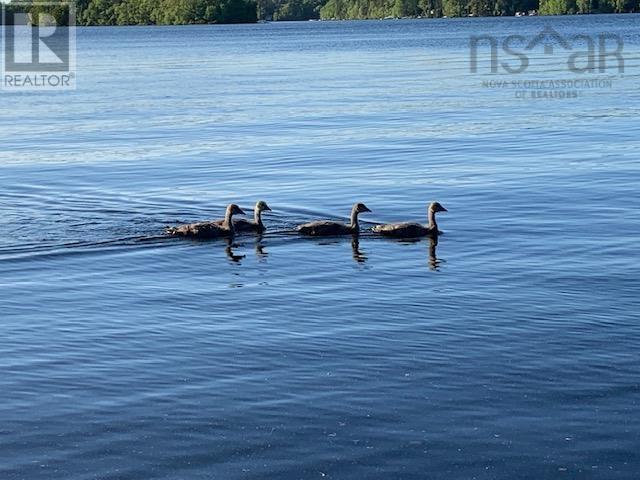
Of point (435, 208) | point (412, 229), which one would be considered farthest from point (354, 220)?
point (435, 208)

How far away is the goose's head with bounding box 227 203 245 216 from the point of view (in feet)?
86.0

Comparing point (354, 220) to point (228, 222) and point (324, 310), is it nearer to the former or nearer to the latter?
point (228, 222)

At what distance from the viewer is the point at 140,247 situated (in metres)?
25.1

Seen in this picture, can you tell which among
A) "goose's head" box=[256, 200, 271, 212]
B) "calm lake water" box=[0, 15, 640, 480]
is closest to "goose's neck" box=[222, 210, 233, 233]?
"calm lake water" box=[0, 15, 640, 480]

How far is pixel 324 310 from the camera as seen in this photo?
20188 millimetres

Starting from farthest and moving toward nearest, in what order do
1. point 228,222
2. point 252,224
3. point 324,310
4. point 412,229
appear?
1. point 252,224
2. point 228,222
3. point 412,229
4. point 324,310

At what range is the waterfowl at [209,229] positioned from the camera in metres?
25.8

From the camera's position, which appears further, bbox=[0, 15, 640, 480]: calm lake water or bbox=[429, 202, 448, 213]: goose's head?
bbox=[429, 202, 448, 213]: goose's head

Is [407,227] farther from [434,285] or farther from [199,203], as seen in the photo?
[199,203]

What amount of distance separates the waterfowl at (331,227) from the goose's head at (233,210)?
1.46 m

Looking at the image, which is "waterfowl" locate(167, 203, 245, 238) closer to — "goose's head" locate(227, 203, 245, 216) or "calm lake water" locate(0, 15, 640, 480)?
"goose's head" locate(227, 203, 245, 216)

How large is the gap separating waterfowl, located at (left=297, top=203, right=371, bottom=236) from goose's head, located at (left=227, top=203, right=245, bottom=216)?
1.46 metres

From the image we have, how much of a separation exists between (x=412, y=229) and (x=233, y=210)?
3.80 m

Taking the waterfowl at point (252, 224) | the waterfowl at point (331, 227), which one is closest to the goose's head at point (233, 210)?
the waterfowl at point (252, 224)
